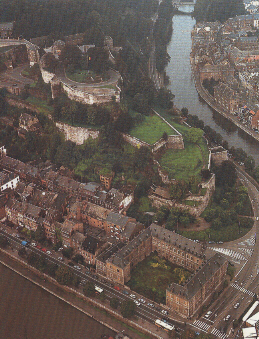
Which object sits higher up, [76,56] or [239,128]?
[76,56]

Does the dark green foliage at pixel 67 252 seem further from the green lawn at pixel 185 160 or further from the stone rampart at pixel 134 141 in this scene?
the stone rampart at pixel 134 141

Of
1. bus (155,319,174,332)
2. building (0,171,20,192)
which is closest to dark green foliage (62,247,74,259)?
bus (155,319,174,332)

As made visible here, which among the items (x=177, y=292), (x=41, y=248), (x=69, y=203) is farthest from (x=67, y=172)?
(x=177, y=292)

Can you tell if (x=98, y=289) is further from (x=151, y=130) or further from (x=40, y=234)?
(x=151, y=130)

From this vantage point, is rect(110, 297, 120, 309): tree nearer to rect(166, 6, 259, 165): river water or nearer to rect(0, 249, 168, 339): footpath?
rect(0, 249, 168, 339): footpath

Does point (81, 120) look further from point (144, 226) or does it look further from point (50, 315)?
point (50, 315)

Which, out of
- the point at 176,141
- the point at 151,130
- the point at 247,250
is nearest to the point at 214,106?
the point at 151,130
